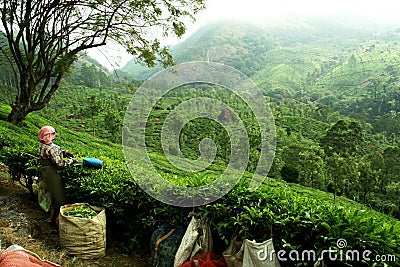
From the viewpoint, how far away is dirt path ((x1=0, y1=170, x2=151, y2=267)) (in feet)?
12.5

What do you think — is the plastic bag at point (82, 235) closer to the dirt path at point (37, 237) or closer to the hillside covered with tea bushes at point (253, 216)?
the dirt path at point (37, 237)

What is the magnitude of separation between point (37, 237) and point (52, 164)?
91cm

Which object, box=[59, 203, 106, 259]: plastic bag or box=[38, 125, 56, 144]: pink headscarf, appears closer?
box=[59, 203, 106, 259]: plastic bag

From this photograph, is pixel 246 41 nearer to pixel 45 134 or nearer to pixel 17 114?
pixel 17 114

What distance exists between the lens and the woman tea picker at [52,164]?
433 cm

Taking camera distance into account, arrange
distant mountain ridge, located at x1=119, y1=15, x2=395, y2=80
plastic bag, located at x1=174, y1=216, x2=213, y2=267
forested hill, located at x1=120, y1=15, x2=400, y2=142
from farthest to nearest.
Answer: distant mountain ridge, located at x1=119, y1=15, x2=395, y2=80
forested hill, located at x1=120, y1=15, x2=400, y2=142
plastic bag, located at x1=174, y1=216, x2=213, y2=267

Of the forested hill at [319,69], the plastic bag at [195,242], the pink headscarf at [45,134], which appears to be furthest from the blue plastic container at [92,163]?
the forested hill at [319,69]

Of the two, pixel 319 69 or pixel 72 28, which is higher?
pixel 319 69

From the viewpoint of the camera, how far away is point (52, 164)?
453 cm

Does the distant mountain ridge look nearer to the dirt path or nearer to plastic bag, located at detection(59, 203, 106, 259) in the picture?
the dirt path

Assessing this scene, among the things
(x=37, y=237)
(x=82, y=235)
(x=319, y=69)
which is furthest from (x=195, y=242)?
(x=319, y=69)

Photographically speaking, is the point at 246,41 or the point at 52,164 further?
the point at 246,41

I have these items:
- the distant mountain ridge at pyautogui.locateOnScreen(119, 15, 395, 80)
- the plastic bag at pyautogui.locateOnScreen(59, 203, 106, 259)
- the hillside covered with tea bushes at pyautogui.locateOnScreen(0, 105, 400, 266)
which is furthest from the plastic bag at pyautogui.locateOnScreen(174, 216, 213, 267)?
the distant mountain ridge at pyautogui.locateOnScreen(119, 15, 395, 80)

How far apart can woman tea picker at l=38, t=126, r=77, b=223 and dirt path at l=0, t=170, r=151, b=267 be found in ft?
0.94
